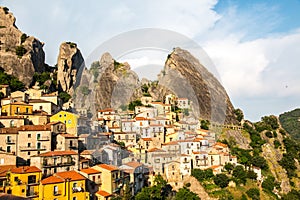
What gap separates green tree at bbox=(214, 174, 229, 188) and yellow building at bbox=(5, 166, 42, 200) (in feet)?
70.8

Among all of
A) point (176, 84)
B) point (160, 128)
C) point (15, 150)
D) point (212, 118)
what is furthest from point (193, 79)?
point (15, 150)

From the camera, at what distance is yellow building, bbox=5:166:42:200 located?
2291 centimetres

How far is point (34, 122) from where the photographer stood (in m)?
33.1

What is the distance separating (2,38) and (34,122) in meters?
28.8

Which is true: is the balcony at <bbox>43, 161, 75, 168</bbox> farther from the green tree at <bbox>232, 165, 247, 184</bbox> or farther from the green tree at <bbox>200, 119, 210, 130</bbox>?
the green tree at <bbox>200, 119, 210, 130</bbox>

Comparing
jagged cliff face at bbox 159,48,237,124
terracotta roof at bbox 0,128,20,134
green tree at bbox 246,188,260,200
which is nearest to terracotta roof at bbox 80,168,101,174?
terracotta roof at bbox 0,128,20,134

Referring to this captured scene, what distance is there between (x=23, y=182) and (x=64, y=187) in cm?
314

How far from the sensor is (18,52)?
53.0 meters

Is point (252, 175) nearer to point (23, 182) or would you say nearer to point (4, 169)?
point (23, 182)

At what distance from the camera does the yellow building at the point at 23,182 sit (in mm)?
22906

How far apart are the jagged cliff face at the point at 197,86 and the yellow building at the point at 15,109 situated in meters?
33.6

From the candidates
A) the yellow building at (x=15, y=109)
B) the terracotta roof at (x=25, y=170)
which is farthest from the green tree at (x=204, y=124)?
the terracotta roof at (x=25, y=170)

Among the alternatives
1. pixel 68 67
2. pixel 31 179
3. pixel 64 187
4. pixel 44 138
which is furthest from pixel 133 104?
pixel 31 179

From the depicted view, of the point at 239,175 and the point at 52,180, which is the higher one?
the point at 52,180
